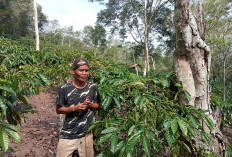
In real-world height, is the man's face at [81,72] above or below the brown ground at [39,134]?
above

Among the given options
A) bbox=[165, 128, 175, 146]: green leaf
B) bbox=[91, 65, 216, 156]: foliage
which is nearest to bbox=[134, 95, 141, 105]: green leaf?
bbox=[91, 65, 216, 156]: foliage

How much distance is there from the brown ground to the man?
1740mm

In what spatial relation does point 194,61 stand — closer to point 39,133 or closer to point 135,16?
point 39,133

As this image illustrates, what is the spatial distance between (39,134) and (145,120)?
12.8ft

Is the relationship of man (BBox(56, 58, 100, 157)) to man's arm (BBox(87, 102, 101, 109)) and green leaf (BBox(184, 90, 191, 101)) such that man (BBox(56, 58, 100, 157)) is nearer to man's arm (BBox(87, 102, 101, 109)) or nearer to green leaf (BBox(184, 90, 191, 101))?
man's arm (BBox(87, 102, 101, 109))

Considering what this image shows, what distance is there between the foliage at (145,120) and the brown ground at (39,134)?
2262 millimetres

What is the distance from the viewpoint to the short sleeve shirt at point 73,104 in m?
1.68

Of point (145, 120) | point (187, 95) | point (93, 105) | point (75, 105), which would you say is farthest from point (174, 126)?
point (75, 105)

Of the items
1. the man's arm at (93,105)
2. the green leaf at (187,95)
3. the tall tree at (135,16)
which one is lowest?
the man's arm at (93,105)

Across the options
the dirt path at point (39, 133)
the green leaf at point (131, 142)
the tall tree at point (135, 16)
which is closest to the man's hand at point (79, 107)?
the green leaf at point (131, 142)

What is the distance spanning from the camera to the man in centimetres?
167

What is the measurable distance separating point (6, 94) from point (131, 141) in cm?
84

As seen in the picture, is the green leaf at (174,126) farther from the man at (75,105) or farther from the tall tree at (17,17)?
the tall tree at (17,17)

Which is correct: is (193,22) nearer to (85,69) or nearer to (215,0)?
(85,69)
